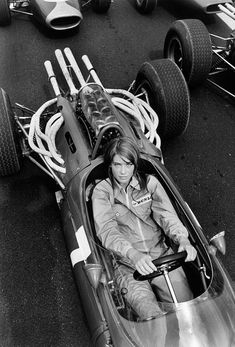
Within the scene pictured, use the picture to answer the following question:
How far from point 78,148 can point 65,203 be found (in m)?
0.42

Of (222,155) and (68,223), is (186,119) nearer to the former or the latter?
(222,155)

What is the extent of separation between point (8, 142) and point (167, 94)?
1.43 m

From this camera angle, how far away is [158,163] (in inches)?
116

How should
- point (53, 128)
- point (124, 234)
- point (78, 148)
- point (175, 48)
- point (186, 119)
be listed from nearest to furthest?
point (124, 234), point (78, 148), point (53, 128), point (186, 119), point (175, 48)

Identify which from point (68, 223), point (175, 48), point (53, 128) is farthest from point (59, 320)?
point (175, 48)

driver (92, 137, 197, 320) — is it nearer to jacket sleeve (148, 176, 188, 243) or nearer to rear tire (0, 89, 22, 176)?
jacket sleeve (148, 176, 188, 243)

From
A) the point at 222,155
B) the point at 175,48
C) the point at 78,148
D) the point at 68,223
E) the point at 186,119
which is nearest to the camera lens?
the point at 68,223

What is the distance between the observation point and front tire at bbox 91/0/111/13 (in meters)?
5.65

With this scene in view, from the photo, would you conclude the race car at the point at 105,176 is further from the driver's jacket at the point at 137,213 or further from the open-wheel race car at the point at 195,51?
the open-wheel race car at the point at 195,51

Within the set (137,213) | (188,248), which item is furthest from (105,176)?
(188,248)

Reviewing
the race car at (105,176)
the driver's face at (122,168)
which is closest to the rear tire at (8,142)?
the race car at (105,176)

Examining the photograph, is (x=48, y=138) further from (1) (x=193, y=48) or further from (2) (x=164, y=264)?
(1) (x=193, y=48)

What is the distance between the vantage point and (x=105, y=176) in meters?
2.94

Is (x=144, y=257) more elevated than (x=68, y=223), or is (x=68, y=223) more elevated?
(x=144, y=257)
